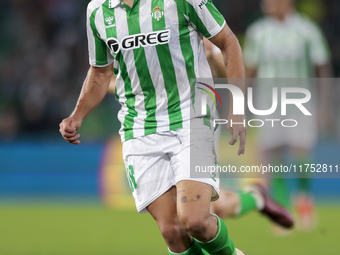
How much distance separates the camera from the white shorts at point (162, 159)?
98.3 inches

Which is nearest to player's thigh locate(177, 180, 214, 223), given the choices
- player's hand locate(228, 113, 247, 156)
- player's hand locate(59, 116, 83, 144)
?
player's hand locate(228, 113, 247, 156)

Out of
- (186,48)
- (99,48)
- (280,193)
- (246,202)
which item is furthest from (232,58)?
(280,193)

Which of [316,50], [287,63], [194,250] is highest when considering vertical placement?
[316,50]

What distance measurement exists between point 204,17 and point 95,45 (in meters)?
0.66

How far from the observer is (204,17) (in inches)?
98.0

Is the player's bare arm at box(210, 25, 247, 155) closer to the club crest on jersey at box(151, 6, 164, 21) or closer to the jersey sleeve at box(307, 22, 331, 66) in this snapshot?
the club crest on jersey at box(151, 6, 164, 21)

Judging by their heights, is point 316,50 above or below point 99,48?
below

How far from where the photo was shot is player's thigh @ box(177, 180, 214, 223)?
7.63 ft

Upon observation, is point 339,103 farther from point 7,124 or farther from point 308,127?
point 7,124

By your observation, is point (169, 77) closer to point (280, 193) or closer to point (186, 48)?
point (186, 48)

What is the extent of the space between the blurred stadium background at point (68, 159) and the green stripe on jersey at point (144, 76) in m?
1.30

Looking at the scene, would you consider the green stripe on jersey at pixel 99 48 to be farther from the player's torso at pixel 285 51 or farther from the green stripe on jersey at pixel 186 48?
the player's torso at pixel 285 51

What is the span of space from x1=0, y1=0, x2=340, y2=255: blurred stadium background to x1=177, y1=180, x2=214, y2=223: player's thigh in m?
1.22

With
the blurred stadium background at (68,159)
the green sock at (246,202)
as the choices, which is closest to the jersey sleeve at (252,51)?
the green sock at (246,202)
